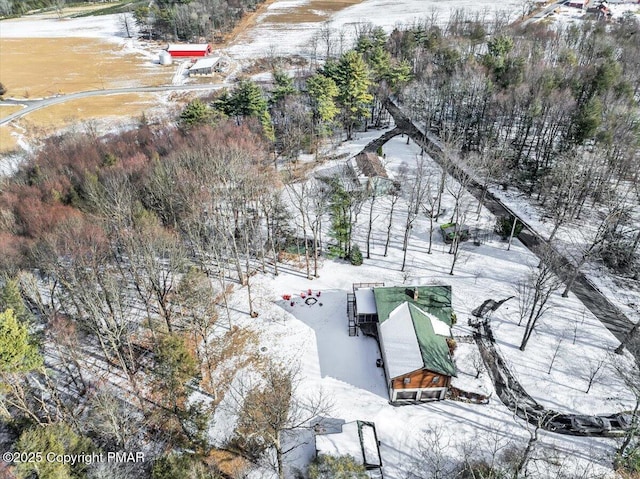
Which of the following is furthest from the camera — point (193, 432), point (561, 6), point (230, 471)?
point (561, 6)

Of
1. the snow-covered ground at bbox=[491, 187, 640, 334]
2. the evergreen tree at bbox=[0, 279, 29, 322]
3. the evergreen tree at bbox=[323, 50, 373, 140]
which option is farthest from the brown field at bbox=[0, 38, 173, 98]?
the snow-covered ground at bbox=[491, 187, 640, 334]

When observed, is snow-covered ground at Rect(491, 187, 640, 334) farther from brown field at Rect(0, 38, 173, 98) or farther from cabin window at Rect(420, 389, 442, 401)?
brown field at Rect(0, 38, 173, 98)

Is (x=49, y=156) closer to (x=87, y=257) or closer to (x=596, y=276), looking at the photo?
(x=87, y=257)

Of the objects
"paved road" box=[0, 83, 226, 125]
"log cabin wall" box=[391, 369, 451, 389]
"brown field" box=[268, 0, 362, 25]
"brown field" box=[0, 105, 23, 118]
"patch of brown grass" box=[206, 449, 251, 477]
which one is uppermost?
"brown field" box=[268, 0, 362, 25]

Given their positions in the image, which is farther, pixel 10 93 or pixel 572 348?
pixel 10 93

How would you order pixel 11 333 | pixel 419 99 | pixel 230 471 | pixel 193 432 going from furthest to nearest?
pixel 419 99
pixel 193 432
pixel 230 471
pixel 11 333

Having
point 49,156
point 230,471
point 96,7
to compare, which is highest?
point 96,7

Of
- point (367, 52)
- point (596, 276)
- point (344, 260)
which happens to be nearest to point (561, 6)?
point (367, 52)
